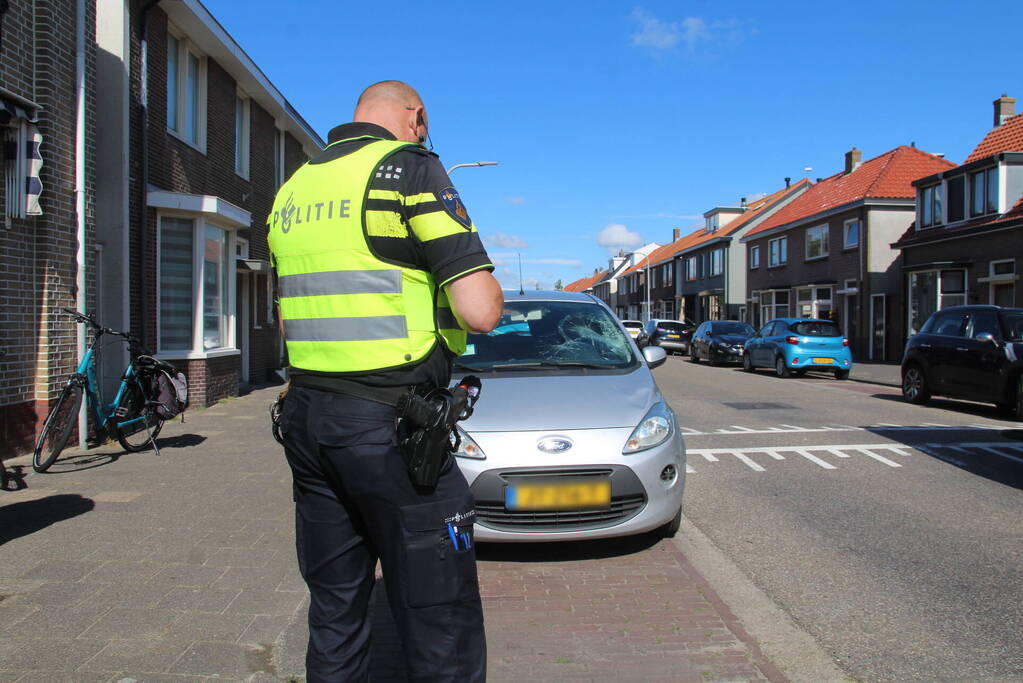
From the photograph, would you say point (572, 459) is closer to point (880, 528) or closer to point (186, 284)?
point (880, 528)

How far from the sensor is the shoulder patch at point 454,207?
6.58ft

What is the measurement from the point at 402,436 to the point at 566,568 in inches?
112

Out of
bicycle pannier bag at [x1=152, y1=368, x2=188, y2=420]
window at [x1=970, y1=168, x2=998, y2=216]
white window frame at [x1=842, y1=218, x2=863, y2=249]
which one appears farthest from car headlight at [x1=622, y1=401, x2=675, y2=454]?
white window frame at [x1=842, y1=218, x2=863, y2=249]

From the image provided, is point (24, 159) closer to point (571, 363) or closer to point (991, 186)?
point (571, 363)

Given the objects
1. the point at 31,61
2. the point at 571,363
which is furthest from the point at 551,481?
the point at 31,61

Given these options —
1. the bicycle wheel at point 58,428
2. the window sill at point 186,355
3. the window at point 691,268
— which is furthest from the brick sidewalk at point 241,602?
the window at point 691,268

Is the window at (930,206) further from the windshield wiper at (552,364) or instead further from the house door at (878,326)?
the windshield wiper at (552,364)

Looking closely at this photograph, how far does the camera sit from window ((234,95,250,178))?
15164mm

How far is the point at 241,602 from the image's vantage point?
151 inches

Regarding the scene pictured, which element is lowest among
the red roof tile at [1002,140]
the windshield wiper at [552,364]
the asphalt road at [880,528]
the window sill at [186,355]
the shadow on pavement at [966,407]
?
the asphalt road at [880,528]

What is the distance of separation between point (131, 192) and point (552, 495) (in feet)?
27.7

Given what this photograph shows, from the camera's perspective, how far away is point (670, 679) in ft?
10.1

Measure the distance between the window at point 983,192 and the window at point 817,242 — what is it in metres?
8.81

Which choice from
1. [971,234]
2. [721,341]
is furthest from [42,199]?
[971,234]
